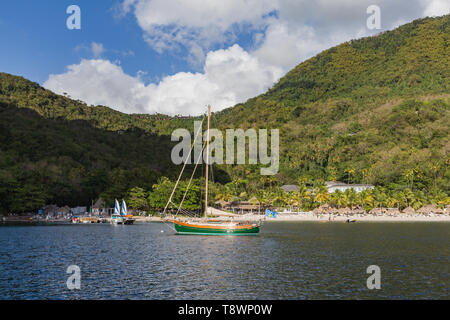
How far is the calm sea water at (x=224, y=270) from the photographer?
26.0m

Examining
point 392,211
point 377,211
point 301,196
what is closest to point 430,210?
point 392,211

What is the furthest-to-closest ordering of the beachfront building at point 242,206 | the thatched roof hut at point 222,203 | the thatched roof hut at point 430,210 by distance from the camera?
the beachfront building at point 242,206, the thatched roof hut at point 222,203, the thatched roof hut at point 430,210

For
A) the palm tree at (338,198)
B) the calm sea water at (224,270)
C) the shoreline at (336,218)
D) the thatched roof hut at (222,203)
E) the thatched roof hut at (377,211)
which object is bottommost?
the shoreline at (336,218)

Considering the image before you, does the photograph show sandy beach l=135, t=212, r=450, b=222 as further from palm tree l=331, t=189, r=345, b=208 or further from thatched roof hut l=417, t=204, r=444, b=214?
palm tree l=331, t=189, r=345, b=208

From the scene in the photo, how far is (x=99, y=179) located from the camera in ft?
444

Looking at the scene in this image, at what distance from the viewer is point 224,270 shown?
34.1 meters

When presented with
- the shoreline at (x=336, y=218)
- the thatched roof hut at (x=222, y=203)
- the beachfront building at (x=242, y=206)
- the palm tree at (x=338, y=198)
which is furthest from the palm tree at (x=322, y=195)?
the thatched roof hut at (x=222, y=203)

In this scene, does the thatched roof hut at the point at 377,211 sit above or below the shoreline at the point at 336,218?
above

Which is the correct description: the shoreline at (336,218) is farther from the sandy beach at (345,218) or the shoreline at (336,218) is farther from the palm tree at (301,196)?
the palm tree at (301,196)

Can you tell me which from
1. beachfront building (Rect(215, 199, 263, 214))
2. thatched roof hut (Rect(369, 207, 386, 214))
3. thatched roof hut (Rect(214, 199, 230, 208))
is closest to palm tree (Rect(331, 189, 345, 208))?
thatched roof hut (Rect(369, 207, 386, 214))

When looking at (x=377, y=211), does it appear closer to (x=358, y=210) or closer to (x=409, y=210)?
(x=358, y=210)

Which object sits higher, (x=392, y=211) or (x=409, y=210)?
(x=409, y=210)
